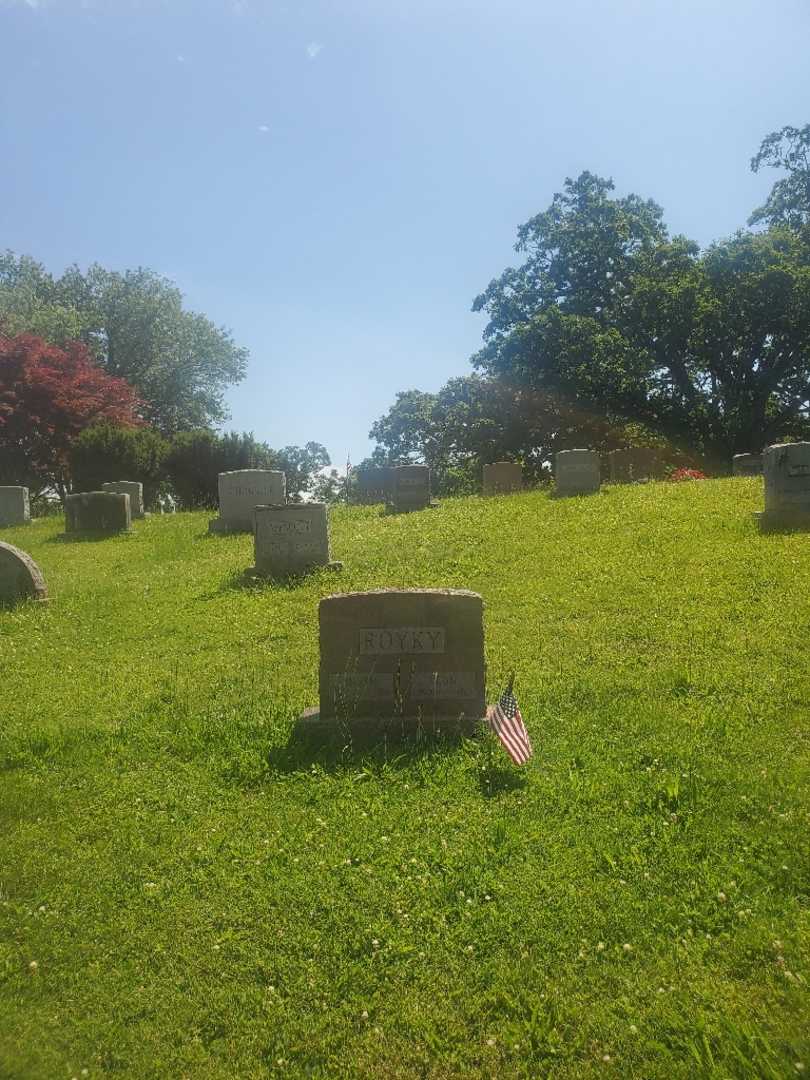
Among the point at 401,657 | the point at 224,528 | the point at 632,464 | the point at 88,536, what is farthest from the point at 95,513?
→ the point at 632,464

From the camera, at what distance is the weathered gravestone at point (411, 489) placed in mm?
19750

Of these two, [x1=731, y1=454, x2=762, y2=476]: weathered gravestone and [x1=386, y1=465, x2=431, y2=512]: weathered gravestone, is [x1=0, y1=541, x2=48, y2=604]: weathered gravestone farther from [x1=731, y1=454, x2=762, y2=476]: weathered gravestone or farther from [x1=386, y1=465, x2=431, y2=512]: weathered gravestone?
[x1=731, y1=454, x2=762, y2=476]: weathered gravestone

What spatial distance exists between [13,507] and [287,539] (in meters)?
13.4

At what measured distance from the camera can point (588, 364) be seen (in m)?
32.3

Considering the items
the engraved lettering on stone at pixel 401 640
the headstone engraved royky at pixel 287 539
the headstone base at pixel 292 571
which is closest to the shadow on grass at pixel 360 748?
the engraved lettering on stone at pixel 401 640

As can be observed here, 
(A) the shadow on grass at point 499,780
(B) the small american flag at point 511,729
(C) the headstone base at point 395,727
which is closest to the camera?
(A) the shadow on grass at point 499,780

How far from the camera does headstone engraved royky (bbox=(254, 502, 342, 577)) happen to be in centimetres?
1201

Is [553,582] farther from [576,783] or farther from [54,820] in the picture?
[54,820]

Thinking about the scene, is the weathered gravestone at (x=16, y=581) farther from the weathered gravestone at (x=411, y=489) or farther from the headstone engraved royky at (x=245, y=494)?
the weathered gravestone at (x=411, y=489)

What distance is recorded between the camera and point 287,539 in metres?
12.0

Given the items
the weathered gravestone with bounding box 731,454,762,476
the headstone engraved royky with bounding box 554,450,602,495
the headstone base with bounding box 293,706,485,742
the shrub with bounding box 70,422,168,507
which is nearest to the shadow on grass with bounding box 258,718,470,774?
the headstone base with bounding box 293,706,485,742

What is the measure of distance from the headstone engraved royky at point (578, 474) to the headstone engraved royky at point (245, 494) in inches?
254

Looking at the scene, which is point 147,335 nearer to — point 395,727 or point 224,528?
point 224,528

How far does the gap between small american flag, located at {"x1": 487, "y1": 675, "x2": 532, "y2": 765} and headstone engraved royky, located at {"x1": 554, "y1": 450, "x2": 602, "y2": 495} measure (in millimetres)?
13411
